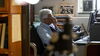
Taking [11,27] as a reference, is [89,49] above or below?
below

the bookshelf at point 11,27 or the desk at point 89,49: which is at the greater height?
the bookshelf at point 11,27

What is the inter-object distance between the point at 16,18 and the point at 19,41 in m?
0.19

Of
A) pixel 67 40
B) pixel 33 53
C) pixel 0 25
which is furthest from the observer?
pixel 33 53

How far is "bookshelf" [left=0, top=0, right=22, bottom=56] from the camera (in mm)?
1609

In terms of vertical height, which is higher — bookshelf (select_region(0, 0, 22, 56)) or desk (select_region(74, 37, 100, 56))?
bookshelf (select_region(0, 0, 22, 56))

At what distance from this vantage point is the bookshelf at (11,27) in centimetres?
161

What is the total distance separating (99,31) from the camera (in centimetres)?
271

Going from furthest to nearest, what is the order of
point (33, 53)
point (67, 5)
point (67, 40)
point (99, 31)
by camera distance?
point (67, 5), point (99, 31), point (33, 53), point (67, 40)

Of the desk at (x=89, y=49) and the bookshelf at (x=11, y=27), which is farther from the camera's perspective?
the desk at (x=89, y=49)

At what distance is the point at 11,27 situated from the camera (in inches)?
63.8

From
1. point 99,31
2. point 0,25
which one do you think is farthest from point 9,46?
point 99,31

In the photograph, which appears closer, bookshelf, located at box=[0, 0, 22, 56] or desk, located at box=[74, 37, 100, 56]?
bookshelf, located at box=[0, 0, 22, 56]

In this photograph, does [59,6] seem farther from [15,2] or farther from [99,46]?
[15,2]

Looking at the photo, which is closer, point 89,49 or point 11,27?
point 11,27
